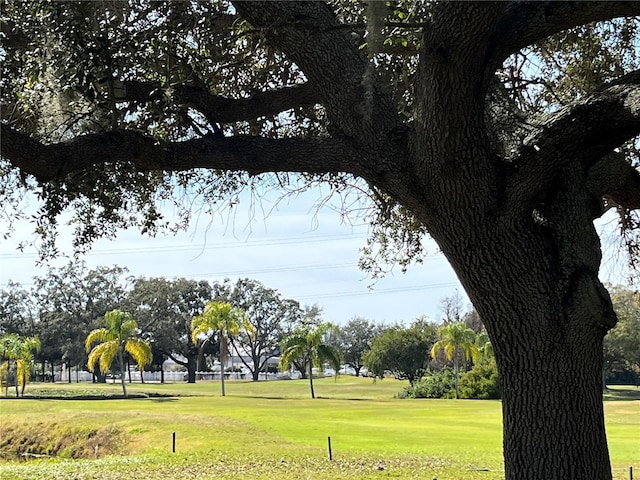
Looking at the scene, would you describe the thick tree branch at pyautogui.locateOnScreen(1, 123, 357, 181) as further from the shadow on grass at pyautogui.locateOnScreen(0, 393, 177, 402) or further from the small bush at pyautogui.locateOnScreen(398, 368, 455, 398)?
the small bush at pyautogui.locateOnScreen(398, 368, 455, 398)

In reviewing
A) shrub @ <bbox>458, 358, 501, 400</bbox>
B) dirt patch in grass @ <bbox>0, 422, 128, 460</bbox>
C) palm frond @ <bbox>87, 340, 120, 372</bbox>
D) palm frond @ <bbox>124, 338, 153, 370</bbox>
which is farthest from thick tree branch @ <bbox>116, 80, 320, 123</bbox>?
palm frond @ <bbox>124, 338, 153, 370</bbox>

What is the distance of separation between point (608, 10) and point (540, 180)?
1.21 metres

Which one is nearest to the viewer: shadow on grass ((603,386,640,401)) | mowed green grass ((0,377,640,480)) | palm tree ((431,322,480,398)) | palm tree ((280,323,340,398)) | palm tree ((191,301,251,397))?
mowed green grass ((0,377,640,480))

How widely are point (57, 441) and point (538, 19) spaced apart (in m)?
23.7

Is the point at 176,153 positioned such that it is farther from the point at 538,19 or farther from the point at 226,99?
the point at 538,19

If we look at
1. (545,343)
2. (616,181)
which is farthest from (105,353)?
(545,343)

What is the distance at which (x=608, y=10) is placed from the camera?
15.1ft

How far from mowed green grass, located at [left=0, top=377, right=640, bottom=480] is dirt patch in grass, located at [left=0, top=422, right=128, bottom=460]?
1.30 feet

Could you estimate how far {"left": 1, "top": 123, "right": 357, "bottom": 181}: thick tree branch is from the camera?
205 inches

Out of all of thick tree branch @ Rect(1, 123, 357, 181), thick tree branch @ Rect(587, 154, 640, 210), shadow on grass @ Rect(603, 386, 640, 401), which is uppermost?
thick tree branch @ Rect(1, 123, 357, 181)

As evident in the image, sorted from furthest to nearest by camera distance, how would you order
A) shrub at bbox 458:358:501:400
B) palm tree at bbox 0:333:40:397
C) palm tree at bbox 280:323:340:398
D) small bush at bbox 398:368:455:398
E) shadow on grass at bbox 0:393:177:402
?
small bush at bbox 398:368:455:398
palm tree at bbox 280:323:340:398
shrub at bbox 458:358:501:400
palm tree at bbox 0:333:40:397
shadow on grass at bbox 0:393:177:402

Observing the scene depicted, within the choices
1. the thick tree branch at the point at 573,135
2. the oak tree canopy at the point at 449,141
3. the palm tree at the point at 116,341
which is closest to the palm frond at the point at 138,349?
the palm tree at the point at 116,341

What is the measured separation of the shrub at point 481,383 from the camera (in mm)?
48188

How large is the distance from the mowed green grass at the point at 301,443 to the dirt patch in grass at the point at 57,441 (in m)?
0.40
